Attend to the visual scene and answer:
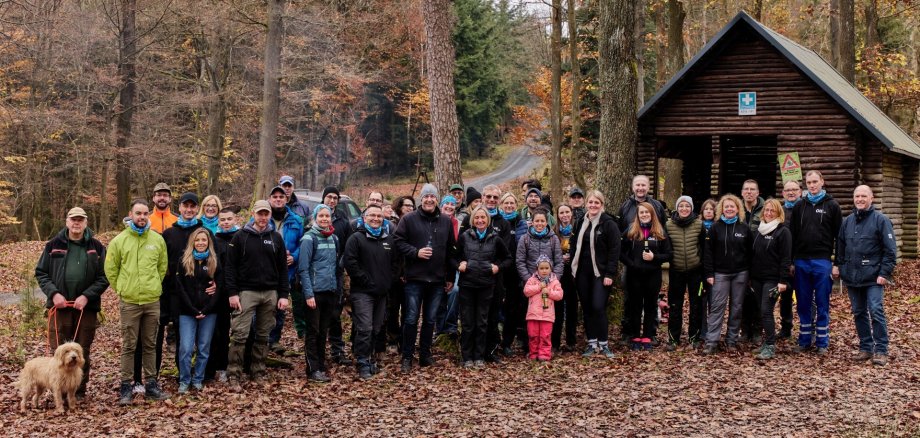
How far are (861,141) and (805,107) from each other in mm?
1385

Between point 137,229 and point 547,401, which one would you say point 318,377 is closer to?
point 137,229

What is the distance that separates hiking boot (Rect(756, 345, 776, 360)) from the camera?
9.12 m

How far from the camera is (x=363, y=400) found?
762 centimetres

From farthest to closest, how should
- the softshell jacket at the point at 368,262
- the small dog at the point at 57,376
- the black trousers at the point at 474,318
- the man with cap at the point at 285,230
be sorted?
1. the man with cap at the point at 285,230
2. the black trousers at the point at 474,318
3. the softshell jacket at the point at 368,262
4. the small dog at the point at 57,376

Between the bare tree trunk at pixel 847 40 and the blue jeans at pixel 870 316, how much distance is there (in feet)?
41.3

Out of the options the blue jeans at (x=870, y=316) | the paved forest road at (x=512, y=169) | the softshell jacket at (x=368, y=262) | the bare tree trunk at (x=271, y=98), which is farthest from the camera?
the paved forest road at (x=512, y=169)

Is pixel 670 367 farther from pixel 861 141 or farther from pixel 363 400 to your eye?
pixel 861 141

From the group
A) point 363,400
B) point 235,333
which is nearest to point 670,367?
point 363,400

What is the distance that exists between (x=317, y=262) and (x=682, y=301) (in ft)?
15.2

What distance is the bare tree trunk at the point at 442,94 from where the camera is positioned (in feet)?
40.1

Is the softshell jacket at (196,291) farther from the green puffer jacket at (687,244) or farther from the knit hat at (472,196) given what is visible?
the green puffer jacket at (687,244)

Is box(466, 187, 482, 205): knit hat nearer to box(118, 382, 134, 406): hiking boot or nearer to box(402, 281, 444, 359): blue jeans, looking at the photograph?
box(402, 281, 444, 359): blue jeans

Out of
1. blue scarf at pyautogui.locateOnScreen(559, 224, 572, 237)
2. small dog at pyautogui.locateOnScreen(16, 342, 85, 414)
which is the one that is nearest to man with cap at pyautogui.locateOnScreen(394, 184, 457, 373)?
blue scarf at pyautogui.locateOnScreen(559, 224, 572, 237)

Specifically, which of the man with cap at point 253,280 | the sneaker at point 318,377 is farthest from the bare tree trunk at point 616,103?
the man with cap at point 253,280
